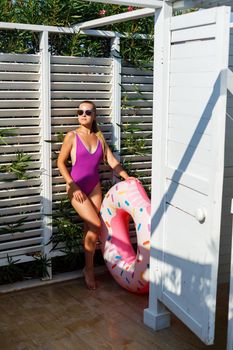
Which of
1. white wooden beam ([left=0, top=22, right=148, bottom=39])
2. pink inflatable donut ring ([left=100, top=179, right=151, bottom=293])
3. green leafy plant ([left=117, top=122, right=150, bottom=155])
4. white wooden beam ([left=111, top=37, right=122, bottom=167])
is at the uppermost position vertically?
white wooden beam ([left=0, top=22, right=148, bottom=39])

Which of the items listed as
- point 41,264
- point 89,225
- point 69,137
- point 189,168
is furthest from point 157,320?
point 69,137

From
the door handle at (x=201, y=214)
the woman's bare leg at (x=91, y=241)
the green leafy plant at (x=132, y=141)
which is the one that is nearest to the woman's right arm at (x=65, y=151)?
the woman's bare leg at (x=91, y=241)

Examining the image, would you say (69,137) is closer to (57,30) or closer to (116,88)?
(116,88)

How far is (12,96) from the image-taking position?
18.7 feet

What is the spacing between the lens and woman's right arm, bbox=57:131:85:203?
5738mm

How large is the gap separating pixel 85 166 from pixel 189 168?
178cm

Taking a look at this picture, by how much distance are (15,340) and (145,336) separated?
1112mm

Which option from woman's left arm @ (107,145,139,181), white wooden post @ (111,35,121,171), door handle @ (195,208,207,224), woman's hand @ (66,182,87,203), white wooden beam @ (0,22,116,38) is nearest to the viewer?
door handle @ (195,208,207,224)

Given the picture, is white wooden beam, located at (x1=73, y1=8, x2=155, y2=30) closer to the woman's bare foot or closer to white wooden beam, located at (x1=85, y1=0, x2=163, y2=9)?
white wooden beam, located at (x1=85, y1=0, x2=163, y2=9)

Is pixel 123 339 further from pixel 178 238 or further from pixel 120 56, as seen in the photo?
pixel 120 56

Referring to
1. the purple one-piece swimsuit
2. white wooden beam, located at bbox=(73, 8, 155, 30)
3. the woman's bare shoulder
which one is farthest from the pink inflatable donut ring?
white wooden beam, located at bbox=(73, 8, 155, 30)

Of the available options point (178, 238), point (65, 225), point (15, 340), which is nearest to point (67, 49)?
point (65, 225)

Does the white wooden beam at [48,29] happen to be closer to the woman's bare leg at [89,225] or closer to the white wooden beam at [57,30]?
the white wooden beam at [57,30]

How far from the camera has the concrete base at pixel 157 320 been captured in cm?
496
